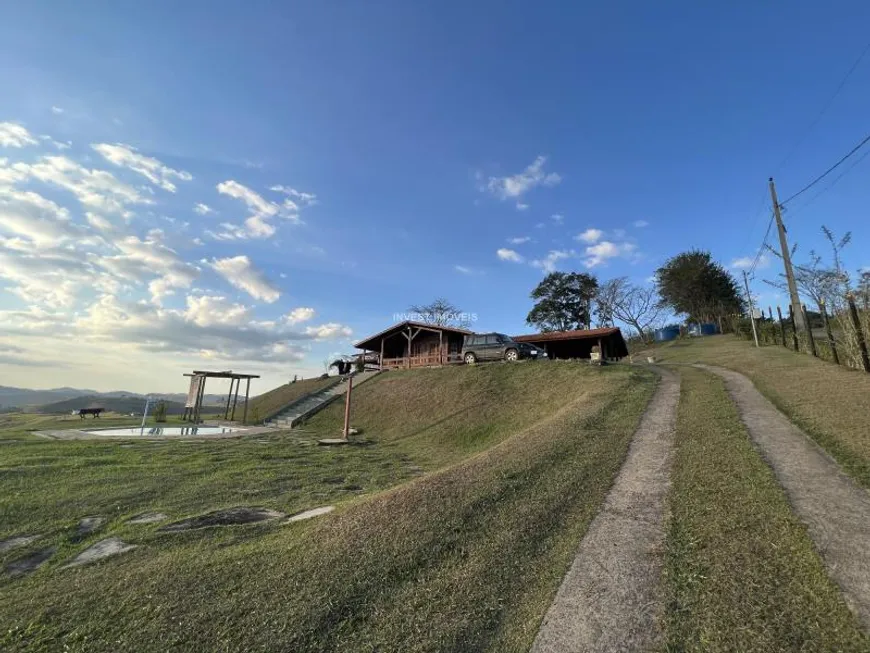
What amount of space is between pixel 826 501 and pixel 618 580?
3.49 m

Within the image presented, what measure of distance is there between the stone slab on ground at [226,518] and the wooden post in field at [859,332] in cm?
1785

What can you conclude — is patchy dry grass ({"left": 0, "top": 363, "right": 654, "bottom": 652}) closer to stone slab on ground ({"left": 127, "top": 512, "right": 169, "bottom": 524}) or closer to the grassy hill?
stone slab on ground ({"left": 127, "top": 512, "right": 169, "bottom": 524})

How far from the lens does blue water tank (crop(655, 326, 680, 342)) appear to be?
49.7 metres

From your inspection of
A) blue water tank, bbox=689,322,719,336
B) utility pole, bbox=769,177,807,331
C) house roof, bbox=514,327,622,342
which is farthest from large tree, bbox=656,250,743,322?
house roof, bbox=514,327,622,342

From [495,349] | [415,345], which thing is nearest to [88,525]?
[495,349]

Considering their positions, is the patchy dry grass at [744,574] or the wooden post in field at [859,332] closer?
the patchy dry grass at [744,574]

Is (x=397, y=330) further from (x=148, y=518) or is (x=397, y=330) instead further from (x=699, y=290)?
(x=699, y=290)

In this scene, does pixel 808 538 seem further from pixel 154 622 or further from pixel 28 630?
pixel 28 630

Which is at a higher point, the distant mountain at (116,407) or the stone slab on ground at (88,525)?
the distant mountain at (116,407)

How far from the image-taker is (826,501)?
4.99 metres

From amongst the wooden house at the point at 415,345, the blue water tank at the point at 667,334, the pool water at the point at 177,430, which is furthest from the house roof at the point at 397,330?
the blue water tank at the point at 667,334

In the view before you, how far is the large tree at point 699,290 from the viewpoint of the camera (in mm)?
50406

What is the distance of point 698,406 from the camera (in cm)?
1097

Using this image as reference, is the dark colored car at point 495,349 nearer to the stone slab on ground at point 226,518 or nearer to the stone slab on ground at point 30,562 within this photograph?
the stone slab on ground at point 226,518
